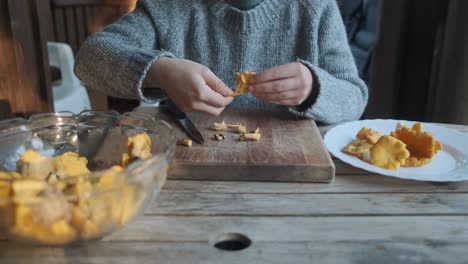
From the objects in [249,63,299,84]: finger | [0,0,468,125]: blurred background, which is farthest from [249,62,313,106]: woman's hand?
[0,0,468,125]: blurred background

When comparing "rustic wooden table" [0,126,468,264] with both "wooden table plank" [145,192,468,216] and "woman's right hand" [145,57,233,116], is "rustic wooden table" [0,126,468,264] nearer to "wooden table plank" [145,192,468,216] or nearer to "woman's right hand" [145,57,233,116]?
"wooden table plank" [145,192,468,216]

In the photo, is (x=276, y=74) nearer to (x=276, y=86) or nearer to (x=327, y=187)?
(x=276, y=86)

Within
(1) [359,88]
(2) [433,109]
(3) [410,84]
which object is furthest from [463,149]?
(3) [410,84]

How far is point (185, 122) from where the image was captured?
0.86 meters

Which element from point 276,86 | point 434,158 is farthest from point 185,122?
point 434,158

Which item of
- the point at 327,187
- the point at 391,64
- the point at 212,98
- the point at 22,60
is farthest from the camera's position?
the point at 391,64

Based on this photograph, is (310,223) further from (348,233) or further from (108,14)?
(108,14)

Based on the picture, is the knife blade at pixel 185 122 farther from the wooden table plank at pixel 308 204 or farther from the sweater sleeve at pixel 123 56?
the wooden table plank at pixel 308 204

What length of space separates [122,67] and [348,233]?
1.86 feet

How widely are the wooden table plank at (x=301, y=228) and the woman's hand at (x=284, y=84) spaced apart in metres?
0.33

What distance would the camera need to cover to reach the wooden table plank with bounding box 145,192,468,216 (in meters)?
0.58

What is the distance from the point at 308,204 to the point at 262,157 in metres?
0.13

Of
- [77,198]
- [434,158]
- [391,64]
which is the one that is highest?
[77,198]

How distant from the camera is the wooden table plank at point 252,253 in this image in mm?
482
